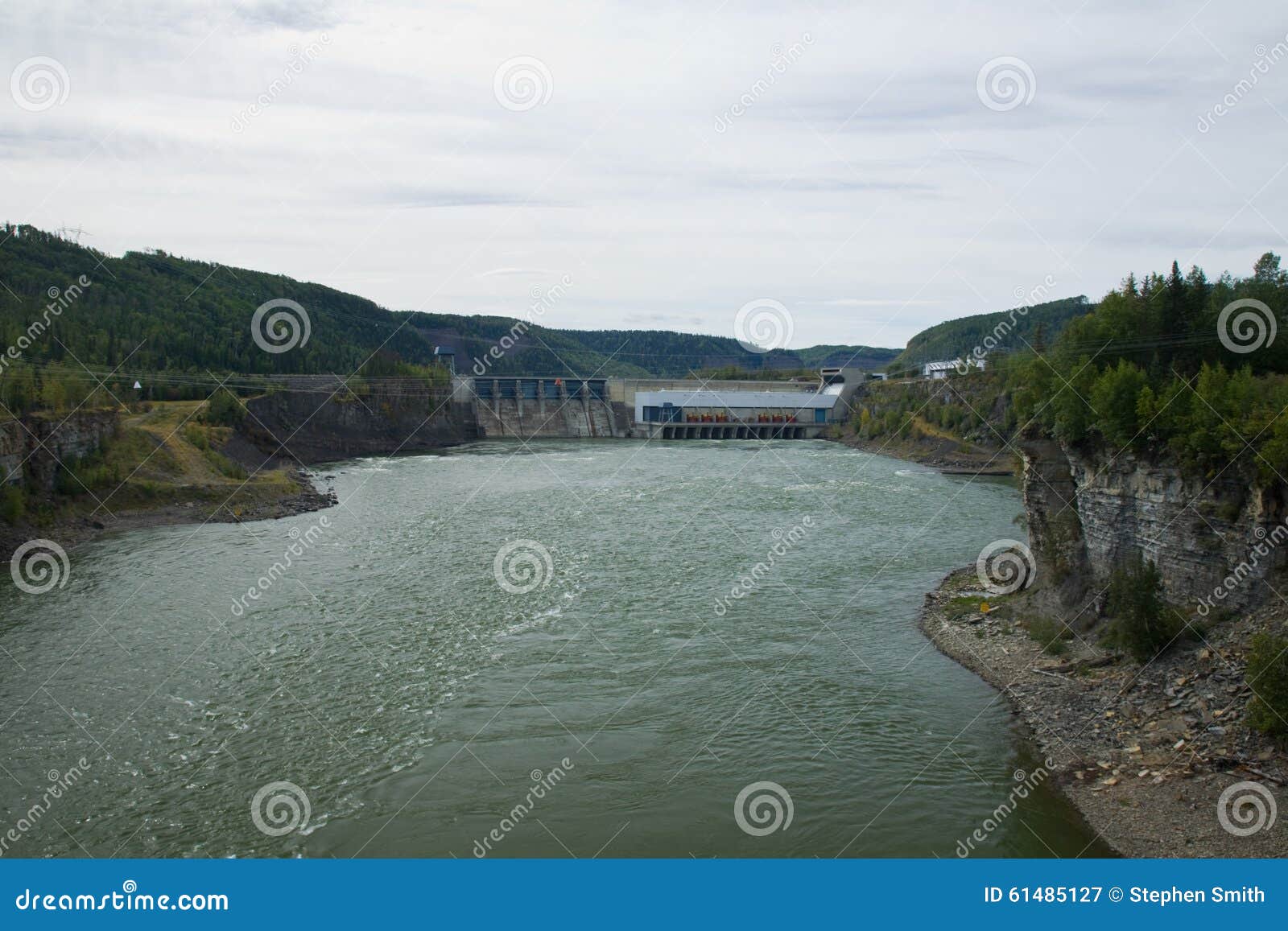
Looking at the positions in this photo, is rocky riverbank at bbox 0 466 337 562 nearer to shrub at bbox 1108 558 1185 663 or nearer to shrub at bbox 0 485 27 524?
shrub at bbox 0 485 27 524

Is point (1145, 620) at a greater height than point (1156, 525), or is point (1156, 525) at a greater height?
point (1156, 525)

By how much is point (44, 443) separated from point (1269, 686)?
31989 mm

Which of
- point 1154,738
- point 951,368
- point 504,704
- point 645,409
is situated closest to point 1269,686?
point 1154,738

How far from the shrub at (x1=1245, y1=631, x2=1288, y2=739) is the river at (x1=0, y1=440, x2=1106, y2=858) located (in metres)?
2.66

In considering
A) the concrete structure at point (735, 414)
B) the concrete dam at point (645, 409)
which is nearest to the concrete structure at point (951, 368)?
the concrete dam at point (645, 409)

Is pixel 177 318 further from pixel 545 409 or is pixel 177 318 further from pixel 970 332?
pixel 970 332

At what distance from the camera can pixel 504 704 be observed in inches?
580

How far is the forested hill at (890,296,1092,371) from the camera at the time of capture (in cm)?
10194

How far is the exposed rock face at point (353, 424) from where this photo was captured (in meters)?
51.4

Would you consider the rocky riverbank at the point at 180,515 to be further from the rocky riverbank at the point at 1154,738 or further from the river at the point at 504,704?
the rocky riverbank at the point at 1154,738

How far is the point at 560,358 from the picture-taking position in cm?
13925

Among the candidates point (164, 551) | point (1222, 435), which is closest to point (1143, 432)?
point (1222, 435)

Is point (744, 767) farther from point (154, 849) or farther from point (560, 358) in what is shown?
point (560, 358)

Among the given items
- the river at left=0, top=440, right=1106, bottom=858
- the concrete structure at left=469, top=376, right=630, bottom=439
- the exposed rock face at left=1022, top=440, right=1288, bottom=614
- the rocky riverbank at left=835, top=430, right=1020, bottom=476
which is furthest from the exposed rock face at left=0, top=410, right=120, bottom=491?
the concrete structure at left=469, top=376, right=630, bottom=439
